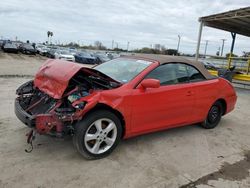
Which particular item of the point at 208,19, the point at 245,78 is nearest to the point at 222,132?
the point at 245,78

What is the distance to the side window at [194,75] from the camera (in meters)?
4.53

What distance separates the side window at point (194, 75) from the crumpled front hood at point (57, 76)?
1687mm

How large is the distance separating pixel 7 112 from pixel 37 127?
250 cm

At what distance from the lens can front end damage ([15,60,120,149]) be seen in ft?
10.2

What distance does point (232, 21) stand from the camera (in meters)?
13.0

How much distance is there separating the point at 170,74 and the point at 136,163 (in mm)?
1664

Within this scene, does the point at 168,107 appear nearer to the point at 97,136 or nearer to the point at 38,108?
the point at 97,136

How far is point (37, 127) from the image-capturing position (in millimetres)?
3076

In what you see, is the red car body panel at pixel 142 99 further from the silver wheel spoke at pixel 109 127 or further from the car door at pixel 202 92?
the silver wheel spoke at pixel 109 127

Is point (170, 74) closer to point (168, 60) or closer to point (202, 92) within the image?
point (168, 60)

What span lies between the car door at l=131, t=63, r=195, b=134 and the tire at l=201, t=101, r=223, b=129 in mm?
718

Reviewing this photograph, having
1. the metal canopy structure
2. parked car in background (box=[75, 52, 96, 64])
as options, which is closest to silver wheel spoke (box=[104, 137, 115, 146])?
the metal canopy structure

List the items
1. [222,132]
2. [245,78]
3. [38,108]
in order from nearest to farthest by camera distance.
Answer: [38,108]
[222,132]
[245,78]

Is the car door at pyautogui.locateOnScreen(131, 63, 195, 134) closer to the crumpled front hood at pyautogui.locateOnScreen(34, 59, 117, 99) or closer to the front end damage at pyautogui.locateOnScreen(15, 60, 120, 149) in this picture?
the front end damage at pyautogui.locateOnScreen(15, 60, 120, 149)
